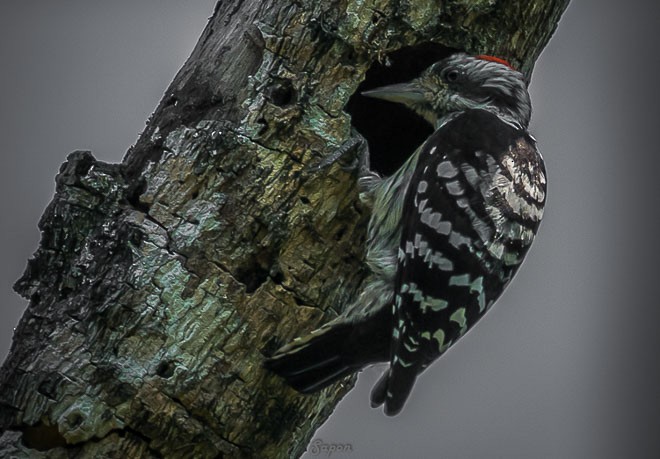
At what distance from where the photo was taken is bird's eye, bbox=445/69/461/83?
260 cm

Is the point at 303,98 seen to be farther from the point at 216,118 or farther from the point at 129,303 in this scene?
the point at 129,303

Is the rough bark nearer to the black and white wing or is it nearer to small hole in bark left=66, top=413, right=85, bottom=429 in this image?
small hole in bark left=66, top=413, right=85, bottom=429

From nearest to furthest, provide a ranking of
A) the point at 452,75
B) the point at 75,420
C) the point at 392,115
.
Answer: the point at 75,420, the point at 452,75, the point at 392,115

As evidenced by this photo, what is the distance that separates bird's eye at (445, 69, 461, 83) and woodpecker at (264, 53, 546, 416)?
7 centimetres

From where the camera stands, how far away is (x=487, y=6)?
246cm

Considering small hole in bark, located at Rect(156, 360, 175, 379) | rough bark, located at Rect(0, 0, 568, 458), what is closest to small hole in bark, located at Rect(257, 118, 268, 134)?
rough bark, located at Rect(0, 0, 568, 458)

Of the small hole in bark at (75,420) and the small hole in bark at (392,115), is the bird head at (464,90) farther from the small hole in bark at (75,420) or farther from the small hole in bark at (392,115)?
the small hole in bark at (75,420)

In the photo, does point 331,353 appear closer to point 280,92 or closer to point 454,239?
point 454,239

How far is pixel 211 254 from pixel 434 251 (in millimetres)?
604

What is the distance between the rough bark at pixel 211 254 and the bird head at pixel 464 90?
0.58 ft

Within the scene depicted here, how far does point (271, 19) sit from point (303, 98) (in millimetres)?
246

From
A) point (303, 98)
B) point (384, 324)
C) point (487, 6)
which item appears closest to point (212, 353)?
point (384, 324)

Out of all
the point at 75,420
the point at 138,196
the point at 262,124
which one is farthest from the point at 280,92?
the point at 75,420

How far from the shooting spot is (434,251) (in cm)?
228
